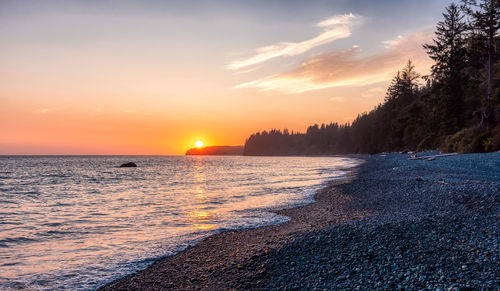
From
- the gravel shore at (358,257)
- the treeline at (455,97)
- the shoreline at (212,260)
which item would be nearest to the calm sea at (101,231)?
the shoreline at (212,260)

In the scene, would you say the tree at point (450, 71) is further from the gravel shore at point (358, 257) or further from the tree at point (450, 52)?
the gravel shore at point (358, 257)

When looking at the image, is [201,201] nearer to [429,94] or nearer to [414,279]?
[414,279]

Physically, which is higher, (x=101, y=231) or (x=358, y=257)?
(x=358, y=257)

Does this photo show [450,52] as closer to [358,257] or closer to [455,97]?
[455,97]

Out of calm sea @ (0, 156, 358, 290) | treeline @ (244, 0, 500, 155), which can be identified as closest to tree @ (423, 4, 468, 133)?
treeline @ (244, 0, 500, 155)

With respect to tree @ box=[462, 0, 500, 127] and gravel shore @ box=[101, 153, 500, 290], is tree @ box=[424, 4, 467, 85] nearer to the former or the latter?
tree @ box=[462, 0, 500, 127]

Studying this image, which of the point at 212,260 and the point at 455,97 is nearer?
the point at 212,260

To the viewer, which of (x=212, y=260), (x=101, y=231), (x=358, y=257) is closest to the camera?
(x=358, y=257)

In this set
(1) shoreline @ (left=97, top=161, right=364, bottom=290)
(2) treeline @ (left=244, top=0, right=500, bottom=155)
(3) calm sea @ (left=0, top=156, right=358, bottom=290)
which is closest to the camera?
(1) shoreline @ (left=97, top=161, right=364, bottom=290)

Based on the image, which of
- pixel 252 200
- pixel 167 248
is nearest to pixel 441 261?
pixel 167 248

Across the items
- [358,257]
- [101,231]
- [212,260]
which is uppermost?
[358,257]

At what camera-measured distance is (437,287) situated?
172 inches

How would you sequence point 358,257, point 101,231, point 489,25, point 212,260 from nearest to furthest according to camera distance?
point 358,257
point 212,260
point 101,231
point 489,25

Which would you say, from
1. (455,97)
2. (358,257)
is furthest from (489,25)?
(358,257)
